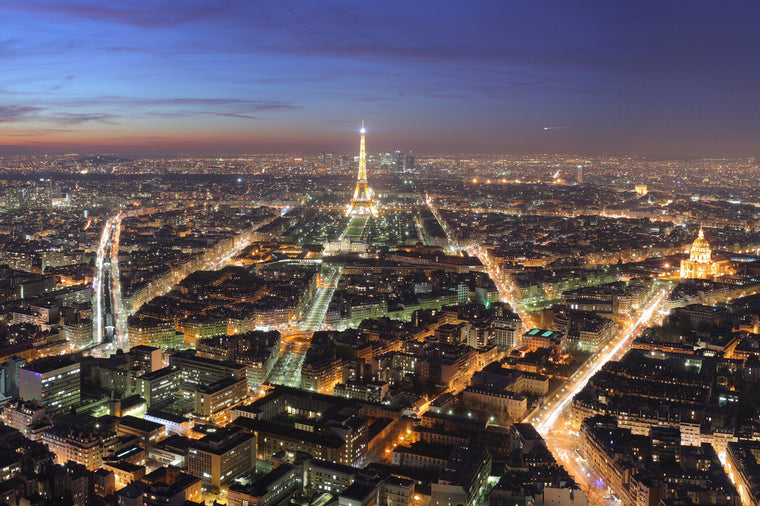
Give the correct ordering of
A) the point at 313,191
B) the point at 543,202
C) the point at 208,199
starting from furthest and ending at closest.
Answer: the point at 313,191, the point at 208,199, the point at 543,202

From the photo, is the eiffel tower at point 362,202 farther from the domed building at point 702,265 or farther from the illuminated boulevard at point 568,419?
the illuminated boulevard at point 568,419

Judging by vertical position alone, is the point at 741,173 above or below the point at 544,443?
above

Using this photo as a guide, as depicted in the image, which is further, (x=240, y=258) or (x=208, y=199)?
A: (x=208, y=199)

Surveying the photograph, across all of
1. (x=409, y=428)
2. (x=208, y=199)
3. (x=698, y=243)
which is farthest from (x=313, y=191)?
(x=409, y=428)

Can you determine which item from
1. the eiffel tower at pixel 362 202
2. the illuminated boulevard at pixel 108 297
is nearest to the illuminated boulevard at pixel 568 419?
the illuminated boulevard at pixel 108 297

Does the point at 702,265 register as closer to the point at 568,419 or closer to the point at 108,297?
the point at 568,419

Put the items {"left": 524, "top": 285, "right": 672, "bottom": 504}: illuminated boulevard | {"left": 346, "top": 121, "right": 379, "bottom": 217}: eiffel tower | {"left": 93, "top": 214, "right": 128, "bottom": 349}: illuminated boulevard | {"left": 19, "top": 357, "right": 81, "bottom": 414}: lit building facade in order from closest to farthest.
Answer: {"left": 524, "top": 285, "right": 672, "bottom": 504}: illuminated boulevard, {"left": 19, "top": 357, "right": 81, "bottom": 414}: lit building facade, {"left": 93, "top": 214, "right": 128, "bottom": 349}: illuminated boulevard, {"left": 346, "top": 121, "right": 379, "bottom": 217}: eiffel tower

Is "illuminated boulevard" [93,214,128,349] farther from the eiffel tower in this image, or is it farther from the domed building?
the domed building

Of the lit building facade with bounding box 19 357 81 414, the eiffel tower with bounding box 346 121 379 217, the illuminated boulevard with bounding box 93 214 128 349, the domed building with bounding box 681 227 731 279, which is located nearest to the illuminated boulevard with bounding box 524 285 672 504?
the domed building with bounding box 681 227 731 279

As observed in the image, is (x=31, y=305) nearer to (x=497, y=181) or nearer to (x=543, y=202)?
(x=543, y=202)
